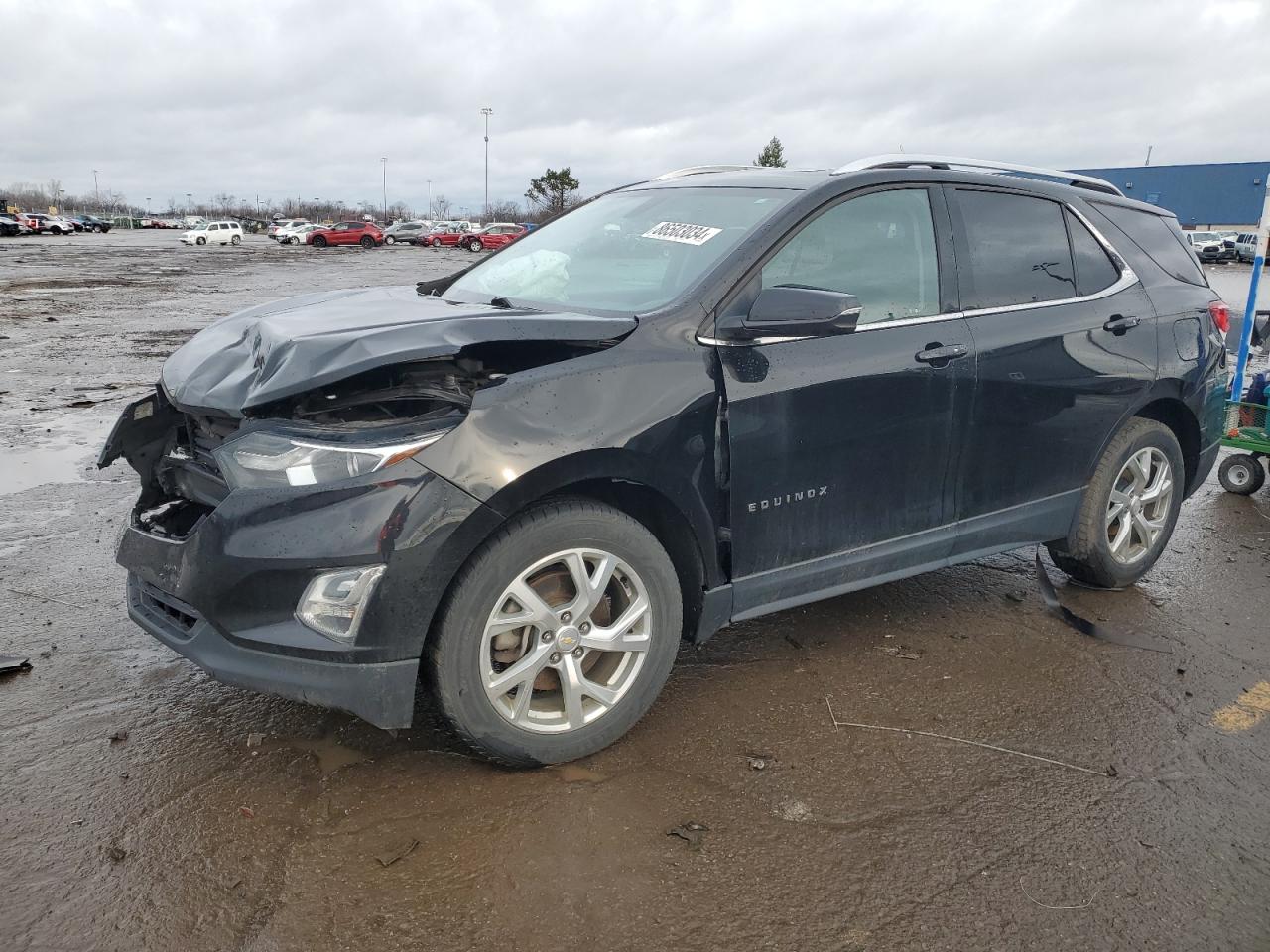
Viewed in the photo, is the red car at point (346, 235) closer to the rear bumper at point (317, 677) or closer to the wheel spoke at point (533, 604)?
the rear bumper at point (317, 677)

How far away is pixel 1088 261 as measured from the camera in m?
4.33

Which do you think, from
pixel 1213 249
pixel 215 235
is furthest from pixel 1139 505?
pixel 215 235

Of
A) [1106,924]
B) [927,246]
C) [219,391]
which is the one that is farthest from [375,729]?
[927,246]

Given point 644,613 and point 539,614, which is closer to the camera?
point 539,614

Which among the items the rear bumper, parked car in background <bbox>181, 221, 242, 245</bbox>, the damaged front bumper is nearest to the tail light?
the damaged front bumper

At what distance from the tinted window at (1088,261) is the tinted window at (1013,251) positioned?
58mm

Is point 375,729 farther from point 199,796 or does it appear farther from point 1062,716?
point 1062,716

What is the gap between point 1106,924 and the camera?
7.92 ft

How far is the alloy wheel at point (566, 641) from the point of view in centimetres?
283

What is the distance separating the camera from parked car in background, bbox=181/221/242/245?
57.3 m

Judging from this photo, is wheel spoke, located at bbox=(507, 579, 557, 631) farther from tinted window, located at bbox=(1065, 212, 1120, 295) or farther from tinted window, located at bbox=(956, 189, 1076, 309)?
tinted window, located at bbox=(1065, 212, 1120, 295)

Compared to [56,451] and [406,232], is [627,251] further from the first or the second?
[406,232]

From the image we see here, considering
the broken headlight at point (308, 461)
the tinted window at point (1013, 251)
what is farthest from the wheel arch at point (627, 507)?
the tinted window at point (1013, 251)

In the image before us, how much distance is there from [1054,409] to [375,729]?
2.97 m
